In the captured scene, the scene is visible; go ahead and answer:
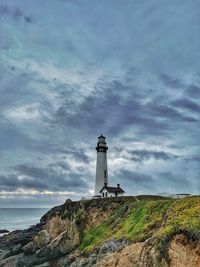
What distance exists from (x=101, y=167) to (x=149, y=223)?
30.8 metres

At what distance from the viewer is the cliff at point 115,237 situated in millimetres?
Answer: 29312

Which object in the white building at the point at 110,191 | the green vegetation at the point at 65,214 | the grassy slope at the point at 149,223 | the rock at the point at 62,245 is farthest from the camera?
the white building at the point at 110,191

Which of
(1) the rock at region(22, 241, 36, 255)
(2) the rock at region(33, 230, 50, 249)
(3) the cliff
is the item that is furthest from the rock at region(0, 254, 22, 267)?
(2) the rock at region(33, 230, 50, 249)

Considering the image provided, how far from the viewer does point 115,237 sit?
129ft

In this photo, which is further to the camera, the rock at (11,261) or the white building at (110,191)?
the white building at (110,191)

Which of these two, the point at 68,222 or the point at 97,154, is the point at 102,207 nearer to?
the point at 68,222

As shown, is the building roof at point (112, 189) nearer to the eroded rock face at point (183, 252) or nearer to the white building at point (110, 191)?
the white building at point (110, 191)

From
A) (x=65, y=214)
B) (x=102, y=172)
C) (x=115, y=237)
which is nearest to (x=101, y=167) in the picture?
(x=102, y=172)

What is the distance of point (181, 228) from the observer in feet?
98.2

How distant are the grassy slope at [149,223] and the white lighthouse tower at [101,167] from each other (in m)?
15.8

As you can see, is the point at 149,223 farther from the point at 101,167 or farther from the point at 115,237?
the point at 101,167

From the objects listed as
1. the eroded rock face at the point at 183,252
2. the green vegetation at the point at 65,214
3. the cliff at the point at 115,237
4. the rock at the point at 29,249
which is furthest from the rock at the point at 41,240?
the eroded rock face at the point at 183,252

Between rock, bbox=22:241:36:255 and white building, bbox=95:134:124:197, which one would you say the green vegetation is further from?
white building, bbox=95:134:124:197

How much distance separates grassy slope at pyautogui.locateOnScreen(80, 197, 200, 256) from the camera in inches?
1191
